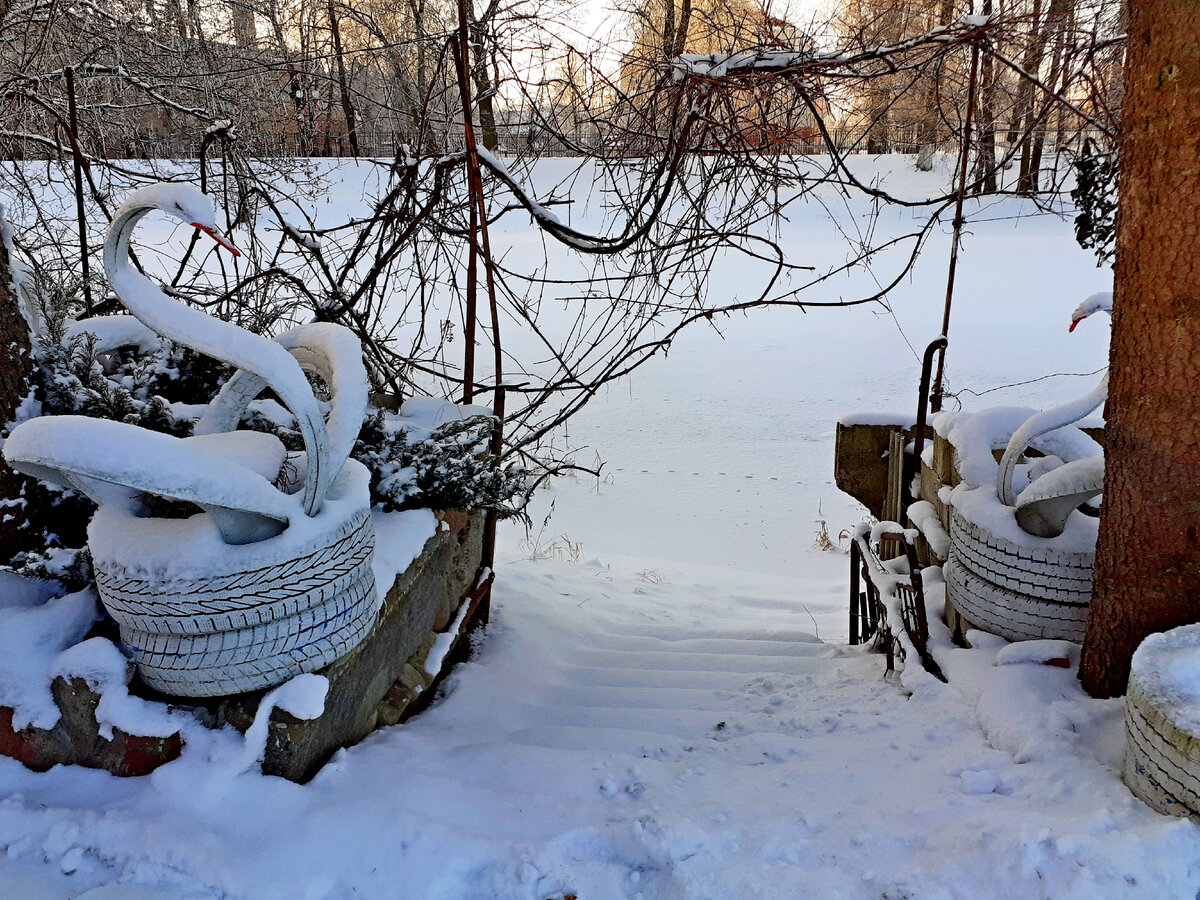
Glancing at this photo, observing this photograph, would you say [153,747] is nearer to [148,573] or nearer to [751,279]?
[148,573]

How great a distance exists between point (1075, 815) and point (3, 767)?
8.96 ft

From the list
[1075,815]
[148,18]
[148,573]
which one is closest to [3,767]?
[148,573]

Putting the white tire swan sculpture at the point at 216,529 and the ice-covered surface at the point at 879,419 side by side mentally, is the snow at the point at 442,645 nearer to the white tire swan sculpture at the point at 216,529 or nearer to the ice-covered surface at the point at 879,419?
the white tire swan sculpture at the point at 216,529

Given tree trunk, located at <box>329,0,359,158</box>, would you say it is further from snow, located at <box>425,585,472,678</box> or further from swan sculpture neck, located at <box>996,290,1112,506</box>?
swan sculpture neck, located at <box>996,290,1112,506</box>

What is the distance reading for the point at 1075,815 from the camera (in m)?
1.91

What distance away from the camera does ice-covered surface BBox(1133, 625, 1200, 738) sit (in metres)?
1.83

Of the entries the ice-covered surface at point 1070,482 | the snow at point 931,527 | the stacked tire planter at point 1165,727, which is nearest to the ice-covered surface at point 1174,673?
the stacked tire planter at point 1165,727

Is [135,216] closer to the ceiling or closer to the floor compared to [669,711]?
closer to the ceiling

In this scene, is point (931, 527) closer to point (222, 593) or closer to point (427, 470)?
point (427, 470)

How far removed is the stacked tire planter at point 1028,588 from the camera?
2766mm

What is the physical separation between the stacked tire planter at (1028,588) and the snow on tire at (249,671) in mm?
2141

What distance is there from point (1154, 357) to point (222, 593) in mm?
2551

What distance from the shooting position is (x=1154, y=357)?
223 centimetres

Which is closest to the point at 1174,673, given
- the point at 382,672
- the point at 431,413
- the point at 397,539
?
the point at 382,672
